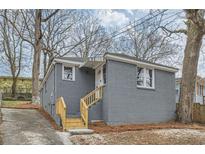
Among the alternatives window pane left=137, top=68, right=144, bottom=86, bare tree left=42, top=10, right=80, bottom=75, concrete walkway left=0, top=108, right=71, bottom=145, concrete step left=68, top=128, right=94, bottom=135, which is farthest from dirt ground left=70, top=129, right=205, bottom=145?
bare tree left=42, top=10, right=80, bottom=75

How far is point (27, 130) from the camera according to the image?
8078mm

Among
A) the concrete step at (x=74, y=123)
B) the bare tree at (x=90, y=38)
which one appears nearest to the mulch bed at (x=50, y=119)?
the concrete step at (x=74, y=123)

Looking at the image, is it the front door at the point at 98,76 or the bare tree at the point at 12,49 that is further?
the front door at the point at 98,76

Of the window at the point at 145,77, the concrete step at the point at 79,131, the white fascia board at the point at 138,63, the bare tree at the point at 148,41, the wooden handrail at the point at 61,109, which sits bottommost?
the concrete step at the point at 79,131

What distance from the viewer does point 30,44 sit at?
1070 centimetres

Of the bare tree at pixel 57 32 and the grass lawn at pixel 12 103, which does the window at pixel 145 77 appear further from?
the grass lawn at pixel 12 103

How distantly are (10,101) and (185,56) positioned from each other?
5.32 m

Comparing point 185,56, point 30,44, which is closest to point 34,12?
point 30,44

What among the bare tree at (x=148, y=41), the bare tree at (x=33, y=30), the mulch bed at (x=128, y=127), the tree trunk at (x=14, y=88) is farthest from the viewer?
the bare tree at (x=33, y=30)

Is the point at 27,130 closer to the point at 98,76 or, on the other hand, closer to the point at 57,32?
the point at 98,76

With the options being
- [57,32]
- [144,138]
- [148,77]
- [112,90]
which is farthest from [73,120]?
[57,32]

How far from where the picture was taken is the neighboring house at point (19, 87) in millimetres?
8703

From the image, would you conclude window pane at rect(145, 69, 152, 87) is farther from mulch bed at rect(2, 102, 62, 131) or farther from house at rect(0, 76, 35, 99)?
house at rect(0, 76, 35, 99)

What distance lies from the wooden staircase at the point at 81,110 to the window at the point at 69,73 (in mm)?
948
